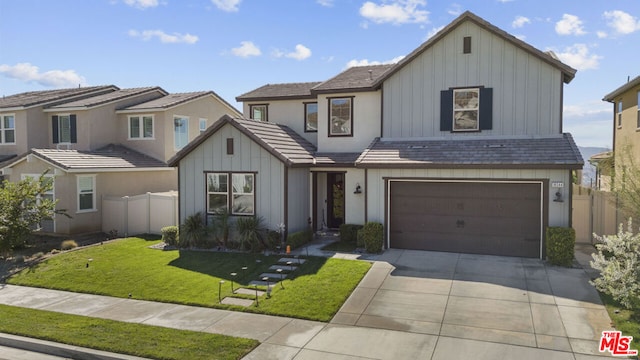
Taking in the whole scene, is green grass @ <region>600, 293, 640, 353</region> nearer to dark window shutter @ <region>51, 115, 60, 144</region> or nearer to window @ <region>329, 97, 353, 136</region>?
window @ <region>329, 97, 353, 136</region>

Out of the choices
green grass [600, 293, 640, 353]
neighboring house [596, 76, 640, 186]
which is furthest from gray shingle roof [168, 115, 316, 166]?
neighboring house [596, 76, 640, 186]

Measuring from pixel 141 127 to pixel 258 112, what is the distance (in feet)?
24.5

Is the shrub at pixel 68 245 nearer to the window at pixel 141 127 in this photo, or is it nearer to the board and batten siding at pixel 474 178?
the window at pixel 141 127

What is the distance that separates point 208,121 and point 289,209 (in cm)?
1369

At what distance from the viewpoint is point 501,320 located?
9.48 meters

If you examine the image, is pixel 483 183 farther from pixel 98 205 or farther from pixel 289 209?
pixel 98 205

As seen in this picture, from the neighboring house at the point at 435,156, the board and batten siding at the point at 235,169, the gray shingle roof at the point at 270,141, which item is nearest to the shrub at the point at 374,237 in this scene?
the neighboring house at the point at 435,156

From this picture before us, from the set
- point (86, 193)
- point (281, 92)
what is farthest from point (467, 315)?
point (86, 193)

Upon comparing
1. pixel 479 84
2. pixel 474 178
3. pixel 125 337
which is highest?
pixel 479 84

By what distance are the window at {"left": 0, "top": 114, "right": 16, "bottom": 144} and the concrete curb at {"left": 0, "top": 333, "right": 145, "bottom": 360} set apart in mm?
19395

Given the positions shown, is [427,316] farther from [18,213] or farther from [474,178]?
[18,213]

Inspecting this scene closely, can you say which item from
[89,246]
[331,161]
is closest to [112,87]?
[89,246]

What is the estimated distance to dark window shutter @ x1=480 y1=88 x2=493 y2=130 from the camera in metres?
15.9

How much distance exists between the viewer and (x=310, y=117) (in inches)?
805
